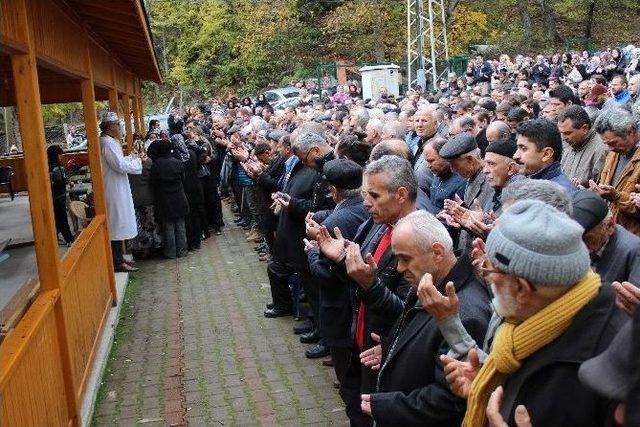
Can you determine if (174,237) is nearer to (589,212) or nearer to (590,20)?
(589,212)

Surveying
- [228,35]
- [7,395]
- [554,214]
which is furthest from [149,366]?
[228,35]

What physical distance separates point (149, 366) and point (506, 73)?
62.2 ft

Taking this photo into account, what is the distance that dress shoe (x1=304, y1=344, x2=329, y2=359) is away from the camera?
696 centimetres

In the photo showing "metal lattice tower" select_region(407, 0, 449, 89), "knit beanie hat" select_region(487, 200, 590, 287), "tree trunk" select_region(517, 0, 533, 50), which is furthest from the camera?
"tree trunk" select_region(517, 0, 533, 50)

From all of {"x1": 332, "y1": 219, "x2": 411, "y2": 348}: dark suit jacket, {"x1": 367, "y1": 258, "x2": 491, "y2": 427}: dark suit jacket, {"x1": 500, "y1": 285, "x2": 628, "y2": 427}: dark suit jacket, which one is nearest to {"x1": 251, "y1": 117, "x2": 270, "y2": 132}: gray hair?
{"x1": 332, "y1": 219, "x2": 411, "y2": 348}: dark suit jacket

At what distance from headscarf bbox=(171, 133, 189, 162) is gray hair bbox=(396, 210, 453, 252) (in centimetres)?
858

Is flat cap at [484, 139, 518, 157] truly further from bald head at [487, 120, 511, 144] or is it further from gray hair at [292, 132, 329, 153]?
gray hair at [292, 132, 329, 153]

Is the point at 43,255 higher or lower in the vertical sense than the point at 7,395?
higher

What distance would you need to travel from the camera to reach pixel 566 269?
2.19 meters

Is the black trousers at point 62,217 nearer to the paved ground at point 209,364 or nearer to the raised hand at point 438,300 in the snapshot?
the paved ground at point 209,364

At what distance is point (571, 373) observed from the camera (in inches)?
83.4

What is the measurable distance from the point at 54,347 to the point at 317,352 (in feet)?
8.93

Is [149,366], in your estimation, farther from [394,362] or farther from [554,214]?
→ [554,214]

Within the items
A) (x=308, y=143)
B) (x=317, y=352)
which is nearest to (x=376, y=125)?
(x=308, y=143)
